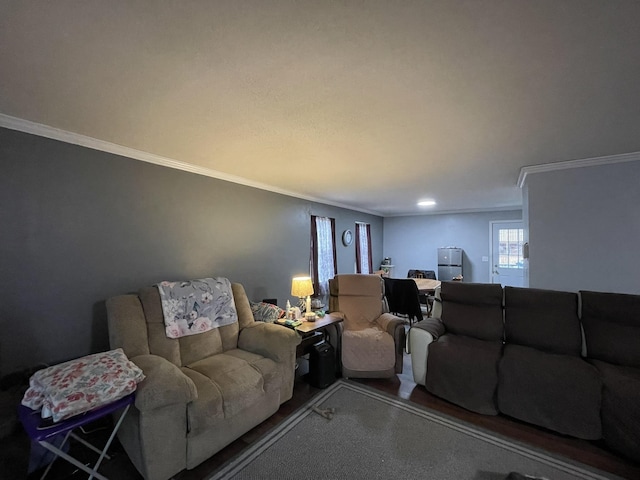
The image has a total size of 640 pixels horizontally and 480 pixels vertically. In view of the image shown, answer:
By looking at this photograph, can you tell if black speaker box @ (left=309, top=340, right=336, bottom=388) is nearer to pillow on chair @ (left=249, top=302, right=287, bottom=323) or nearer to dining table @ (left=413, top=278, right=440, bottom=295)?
pillow on chair @ (left=249, top=302, right=287, bottom=323)

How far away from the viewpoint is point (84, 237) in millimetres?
2348

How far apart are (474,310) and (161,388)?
2903mm

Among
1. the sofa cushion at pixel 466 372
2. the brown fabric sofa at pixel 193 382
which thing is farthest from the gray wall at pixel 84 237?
the sofa cushion at pixel 466 372

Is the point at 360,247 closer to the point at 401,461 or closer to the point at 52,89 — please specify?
the point at 401,461

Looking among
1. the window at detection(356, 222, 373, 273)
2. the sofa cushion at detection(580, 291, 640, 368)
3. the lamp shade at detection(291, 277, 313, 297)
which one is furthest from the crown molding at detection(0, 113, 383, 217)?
the sofa cushion at detection(580, 291, 640, 368)

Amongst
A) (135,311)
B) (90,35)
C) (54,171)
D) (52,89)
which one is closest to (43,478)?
(135,311)

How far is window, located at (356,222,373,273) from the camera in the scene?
21.9ft

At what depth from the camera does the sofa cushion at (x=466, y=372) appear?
2367mm

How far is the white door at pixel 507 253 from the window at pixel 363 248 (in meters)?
2.89

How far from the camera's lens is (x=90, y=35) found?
4.00 ft

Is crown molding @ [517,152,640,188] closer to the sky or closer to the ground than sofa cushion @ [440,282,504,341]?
closer to the sky

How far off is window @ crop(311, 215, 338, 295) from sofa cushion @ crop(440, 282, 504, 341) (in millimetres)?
2600

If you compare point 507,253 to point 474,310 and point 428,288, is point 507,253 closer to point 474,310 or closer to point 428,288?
point 428,288

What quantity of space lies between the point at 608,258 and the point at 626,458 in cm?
192
